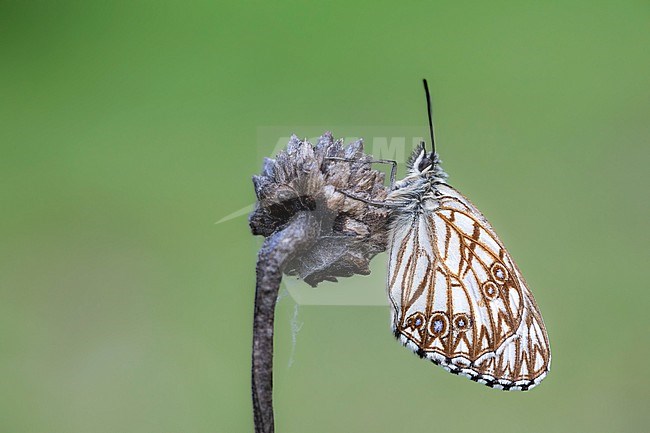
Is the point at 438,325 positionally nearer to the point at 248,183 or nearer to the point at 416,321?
the point at 416,321

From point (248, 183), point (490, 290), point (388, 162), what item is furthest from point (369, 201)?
point (248, 183)

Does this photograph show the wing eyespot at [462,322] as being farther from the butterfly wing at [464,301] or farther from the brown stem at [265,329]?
the brown stem at [265,329]

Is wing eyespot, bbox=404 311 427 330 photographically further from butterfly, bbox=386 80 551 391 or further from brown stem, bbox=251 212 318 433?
brown stem, bbox=251 212 318 433

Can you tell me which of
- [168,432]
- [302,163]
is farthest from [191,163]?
[302,163]

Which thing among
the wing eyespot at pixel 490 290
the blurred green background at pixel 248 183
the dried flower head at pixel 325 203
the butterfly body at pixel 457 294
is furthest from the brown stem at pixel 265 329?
the blurred green background at pixel 248 183

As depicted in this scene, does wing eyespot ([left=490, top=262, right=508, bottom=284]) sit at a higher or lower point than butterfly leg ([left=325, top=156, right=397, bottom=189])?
lower

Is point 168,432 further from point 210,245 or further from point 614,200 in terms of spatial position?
point 614,200

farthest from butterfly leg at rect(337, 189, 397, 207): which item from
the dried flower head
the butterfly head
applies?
the butterfly head
